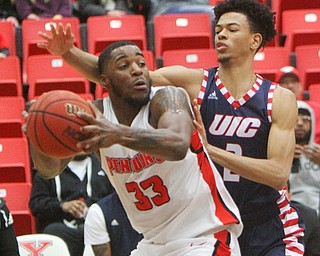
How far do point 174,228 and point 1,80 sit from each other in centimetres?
417

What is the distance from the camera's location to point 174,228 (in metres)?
4.31

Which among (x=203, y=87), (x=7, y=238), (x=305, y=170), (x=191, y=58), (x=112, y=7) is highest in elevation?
(x=203, y=87)

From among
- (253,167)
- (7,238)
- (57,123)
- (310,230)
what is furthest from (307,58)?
(57,123)

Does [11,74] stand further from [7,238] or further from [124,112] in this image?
[124,112]

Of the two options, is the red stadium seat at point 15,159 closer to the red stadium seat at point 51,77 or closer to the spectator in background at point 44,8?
the red stadium seat at point 51,77

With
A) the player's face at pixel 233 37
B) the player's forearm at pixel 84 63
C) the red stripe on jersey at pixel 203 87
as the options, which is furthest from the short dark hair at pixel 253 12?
the player's forearm at pixel 84 63

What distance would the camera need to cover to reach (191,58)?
8344 millimetres

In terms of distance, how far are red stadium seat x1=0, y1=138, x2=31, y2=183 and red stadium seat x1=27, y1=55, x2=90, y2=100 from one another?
69 centimetres

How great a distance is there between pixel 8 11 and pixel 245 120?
5.07m

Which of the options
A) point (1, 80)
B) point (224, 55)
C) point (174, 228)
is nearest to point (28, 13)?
point (1, 80)

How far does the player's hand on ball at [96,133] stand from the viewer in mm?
3570

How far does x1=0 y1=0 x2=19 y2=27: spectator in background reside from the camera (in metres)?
9.34

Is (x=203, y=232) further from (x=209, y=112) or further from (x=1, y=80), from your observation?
(x=1, y=80)

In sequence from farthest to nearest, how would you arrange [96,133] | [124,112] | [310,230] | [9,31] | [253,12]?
[9,31]
[310,230]
[253,12]
[124,112]
[96,133]
